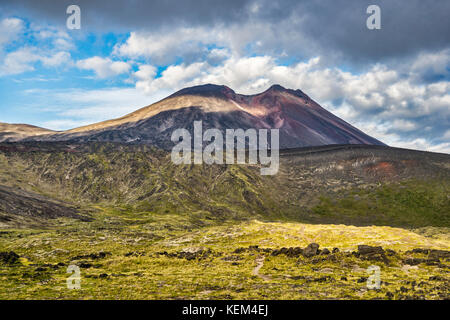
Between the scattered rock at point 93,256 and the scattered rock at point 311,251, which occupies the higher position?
the scattered rock at point 311,251

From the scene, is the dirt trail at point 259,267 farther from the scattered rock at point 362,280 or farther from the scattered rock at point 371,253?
the scattered rock at point 371,253

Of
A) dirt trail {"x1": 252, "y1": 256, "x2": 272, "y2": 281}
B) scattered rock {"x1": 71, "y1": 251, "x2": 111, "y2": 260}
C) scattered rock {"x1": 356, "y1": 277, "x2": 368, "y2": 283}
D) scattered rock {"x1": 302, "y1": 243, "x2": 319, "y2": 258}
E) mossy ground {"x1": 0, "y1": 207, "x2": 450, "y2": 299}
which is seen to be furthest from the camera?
scattered rock {"x1": 71, "y1": 251, "x2": 111, "y2": 260}

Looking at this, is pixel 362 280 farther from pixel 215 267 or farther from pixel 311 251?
pixel 215 267

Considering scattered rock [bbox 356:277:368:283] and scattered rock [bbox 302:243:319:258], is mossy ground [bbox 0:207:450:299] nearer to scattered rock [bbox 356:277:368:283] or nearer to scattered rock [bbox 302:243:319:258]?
scattered rock [bbox 356:277:368:283]

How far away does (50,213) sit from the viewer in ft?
490

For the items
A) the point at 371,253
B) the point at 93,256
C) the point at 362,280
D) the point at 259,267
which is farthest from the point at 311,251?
the point at 93,256

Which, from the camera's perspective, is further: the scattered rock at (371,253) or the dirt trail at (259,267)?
the scattered rock at (371,253)

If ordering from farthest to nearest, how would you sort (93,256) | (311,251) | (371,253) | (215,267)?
(93,256) → (311,251) → (371,253) → (215,267)

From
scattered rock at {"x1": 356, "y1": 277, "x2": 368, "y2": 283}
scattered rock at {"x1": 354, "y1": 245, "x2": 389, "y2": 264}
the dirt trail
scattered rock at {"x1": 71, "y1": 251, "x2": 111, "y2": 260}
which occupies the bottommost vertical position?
scattered rock at {"x1": 71, "y1": 251, "x2": 111, "y2": 260}

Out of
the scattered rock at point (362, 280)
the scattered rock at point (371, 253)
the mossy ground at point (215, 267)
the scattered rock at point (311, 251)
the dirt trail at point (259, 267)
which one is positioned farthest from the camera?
the scattered rock at point (311, 251)

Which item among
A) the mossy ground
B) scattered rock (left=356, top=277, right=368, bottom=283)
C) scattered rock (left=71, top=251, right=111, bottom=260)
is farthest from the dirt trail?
scattered rock (left=71, top=251, right=111, bottom=260)

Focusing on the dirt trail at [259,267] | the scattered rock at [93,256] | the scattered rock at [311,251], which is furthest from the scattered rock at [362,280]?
the scattered rock at [93,256]

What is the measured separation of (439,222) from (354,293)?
185 m
